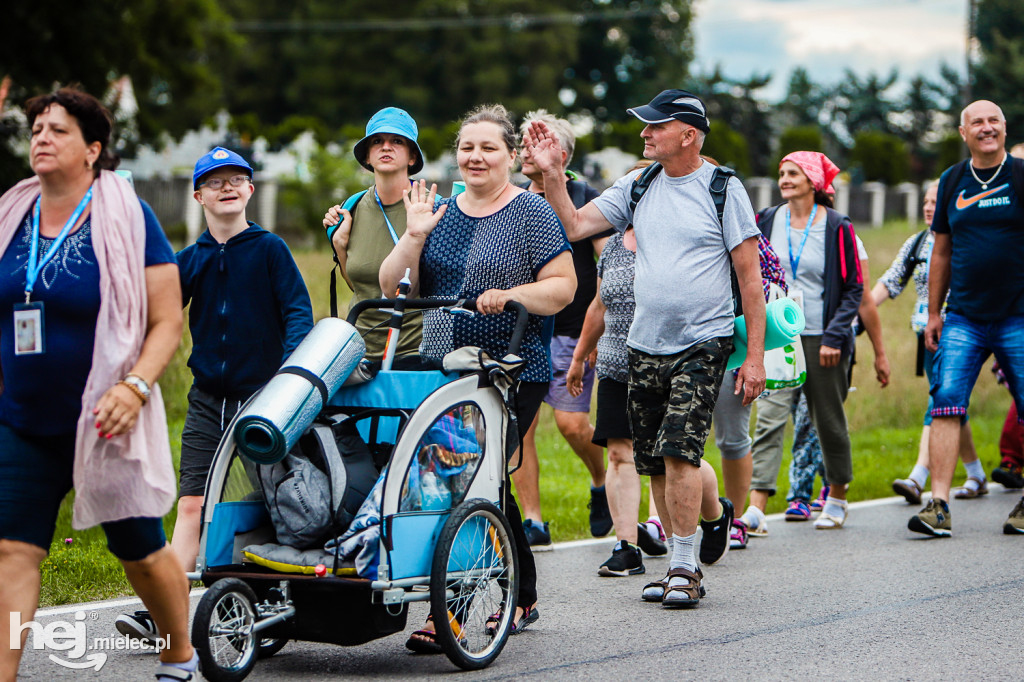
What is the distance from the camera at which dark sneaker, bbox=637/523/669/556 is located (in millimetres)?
7223

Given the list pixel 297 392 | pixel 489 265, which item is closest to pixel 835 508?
pixel 489 265

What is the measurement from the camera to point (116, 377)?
3969mm

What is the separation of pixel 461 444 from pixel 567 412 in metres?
2.82

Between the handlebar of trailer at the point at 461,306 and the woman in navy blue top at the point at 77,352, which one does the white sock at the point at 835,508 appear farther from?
the woman in navy blue top at the point at 77,352

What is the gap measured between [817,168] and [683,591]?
331 cm

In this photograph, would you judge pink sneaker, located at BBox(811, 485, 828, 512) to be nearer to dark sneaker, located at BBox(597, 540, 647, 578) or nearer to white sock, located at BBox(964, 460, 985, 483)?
white sock, located at BBox(964, 460, 985, 483)

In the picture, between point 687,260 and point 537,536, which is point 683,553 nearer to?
point 687,260

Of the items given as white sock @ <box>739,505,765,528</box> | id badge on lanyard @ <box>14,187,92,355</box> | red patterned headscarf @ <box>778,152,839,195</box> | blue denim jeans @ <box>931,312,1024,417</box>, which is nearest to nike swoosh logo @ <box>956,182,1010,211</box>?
blue denim jeans @ <box>931,312,1024,417</box>

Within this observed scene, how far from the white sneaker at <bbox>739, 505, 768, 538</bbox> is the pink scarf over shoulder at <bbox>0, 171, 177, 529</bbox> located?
186 inches

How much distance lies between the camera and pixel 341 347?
4820mm

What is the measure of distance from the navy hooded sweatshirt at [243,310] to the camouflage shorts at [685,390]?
1624mm

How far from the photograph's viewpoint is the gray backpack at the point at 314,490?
4.71 metres

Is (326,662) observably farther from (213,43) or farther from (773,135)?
(773,135)

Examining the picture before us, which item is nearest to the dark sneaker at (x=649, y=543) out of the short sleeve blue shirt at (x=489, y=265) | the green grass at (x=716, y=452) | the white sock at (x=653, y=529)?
the white sock at (x=653, y=529)
